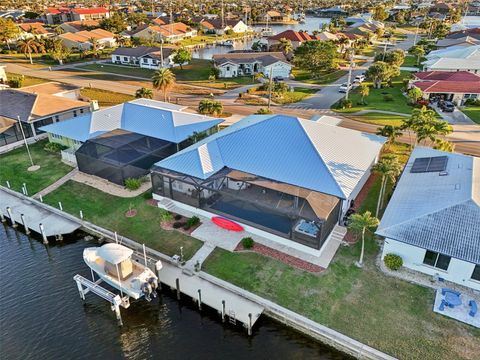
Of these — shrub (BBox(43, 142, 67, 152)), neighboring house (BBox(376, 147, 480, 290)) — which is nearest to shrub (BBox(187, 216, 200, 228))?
neighboring house (BBox(376, 147, 480, 290))

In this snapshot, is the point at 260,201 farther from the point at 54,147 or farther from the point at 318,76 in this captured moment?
the point at 318,76

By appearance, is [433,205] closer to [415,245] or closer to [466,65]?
[415,245]

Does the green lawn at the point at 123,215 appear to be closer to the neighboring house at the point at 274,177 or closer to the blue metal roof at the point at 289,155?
the neighboring house at the point at 274,177

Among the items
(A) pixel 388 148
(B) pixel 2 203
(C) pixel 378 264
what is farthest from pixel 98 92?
(C) pixel 378 264

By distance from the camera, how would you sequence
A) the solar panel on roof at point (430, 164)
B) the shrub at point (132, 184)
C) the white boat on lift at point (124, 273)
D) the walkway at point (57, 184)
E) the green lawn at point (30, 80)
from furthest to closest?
the green lawn at point (30, 80) → the walkway at point (57, 184) → the shrub at point (132, 184) → the solar panel on roof at point (430, 164) → the white boat on lift at point (124, 273)

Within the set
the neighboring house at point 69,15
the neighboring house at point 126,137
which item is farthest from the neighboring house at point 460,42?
the neighboring house at point 69,15

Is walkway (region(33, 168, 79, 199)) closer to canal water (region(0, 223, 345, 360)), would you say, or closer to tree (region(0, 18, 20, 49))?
canal water (region(0, 223, 345, 360))
